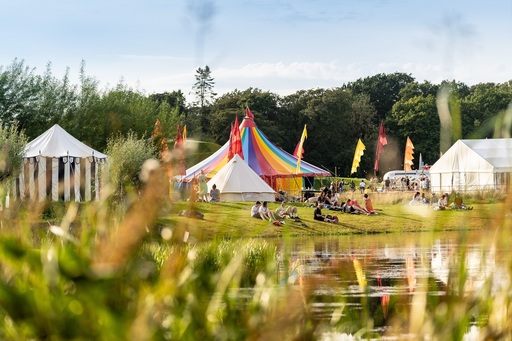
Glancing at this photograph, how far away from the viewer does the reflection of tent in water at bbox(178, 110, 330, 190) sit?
147 ft

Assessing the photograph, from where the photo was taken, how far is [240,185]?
128 ft

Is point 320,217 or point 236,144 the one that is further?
point 236,144

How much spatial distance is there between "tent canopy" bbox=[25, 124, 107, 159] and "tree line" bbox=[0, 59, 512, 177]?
27.3 ft

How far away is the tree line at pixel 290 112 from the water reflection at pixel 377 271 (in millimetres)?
20601

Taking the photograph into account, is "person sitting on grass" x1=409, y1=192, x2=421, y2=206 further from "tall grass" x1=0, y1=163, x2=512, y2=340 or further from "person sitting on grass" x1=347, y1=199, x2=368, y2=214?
"tall grass" x1=0, y1=163, x2=512, y2=340

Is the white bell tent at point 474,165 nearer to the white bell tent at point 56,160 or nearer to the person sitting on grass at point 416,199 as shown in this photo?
the person sitting on grass at point 416,199

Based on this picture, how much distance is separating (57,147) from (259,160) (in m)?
14.4

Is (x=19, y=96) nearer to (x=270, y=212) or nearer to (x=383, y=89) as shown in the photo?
(x=270, y=212)

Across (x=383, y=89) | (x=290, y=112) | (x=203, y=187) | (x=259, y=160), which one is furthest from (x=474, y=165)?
(x=383, y=89)

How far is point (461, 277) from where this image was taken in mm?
2934

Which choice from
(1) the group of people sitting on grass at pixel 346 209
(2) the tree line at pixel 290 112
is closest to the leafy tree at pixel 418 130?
(2) the tree line at pixel 290 112

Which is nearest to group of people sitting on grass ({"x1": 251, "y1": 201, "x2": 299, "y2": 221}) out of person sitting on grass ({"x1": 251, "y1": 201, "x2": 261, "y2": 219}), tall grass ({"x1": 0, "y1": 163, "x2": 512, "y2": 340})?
person sitting on grass ({"x1": 251, "y1": 201, "x2": 261, "y2": 219})

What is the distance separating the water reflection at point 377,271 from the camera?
15.8ft

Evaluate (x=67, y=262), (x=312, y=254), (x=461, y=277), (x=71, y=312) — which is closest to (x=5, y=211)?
(x=71, y=312)
